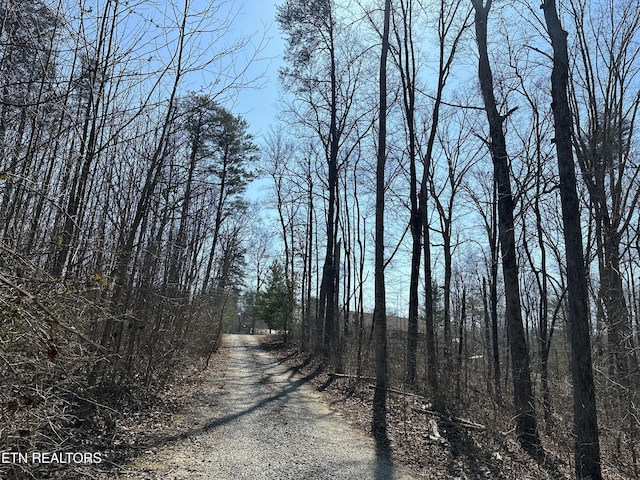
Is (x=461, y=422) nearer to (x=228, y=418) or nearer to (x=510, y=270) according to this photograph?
(x=510, y=270)

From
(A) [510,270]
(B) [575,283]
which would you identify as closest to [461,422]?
(A) [510,270]

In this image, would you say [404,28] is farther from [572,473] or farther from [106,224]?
[572,473]

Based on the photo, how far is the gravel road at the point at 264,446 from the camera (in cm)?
518

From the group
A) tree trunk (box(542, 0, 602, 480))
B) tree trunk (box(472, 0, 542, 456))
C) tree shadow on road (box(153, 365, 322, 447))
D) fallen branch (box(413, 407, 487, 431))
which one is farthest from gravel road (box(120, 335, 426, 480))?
tree trunk (box(472, 0, 542, 456))

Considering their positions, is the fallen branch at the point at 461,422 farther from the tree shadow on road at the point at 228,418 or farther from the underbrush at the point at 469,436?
the tree shadow on road at the point at 228,418

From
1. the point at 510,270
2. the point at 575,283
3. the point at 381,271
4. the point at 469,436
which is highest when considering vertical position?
the point at 381,271

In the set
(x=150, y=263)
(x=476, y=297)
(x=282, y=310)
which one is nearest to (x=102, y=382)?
(x=150, y=263)

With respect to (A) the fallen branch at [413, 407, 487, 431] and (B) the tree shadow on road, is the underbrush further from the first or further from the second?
(B) the tree shadow on road

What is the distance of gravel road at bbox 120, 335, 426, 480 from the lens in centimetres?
518

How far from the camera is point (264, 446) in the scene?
20.6 feet

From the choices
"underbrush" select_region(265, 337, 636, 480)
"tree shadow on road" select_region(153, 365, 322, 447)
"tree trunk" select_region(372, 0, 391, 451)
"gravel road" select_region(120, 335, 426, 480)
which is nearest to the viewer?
"gravel road" select_region(120, 335, 426, 480)

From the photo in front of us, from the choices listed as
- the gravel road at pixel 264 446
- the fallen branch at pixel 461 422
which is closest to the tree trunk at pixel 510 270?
the fallen branch at pixel 461 422

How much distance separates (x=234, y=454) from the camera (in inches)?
230

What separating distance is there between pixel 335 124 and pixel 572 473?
14.1 metres
